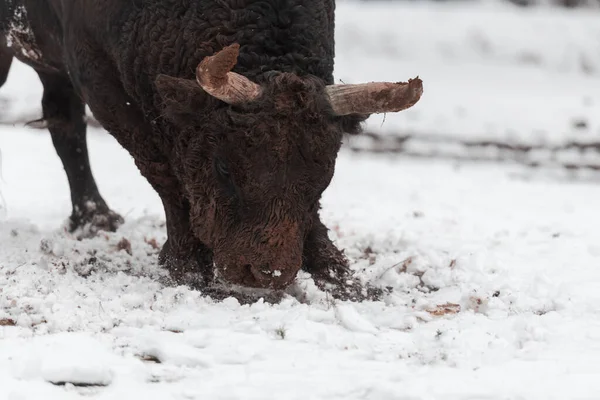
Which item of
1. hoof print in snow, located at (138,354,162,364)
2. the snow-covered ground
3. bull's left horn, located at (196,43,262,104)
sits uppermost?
bull's left horn, located at (196,43,262,104)

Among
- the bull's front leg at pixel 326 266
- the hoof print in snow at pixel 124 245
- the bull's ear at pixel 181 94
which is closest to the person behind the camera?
the bull's ear at pixel 181 94

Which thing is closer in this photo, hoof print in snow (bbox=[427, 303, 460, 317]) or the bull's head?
the bull's head

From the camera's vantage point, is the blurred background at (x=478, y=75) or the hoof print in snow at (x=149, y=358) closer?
the hoof print in snow at (x=149, y=358)

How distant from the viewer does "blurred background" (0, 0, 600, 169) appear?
Answer: 15.9 meters

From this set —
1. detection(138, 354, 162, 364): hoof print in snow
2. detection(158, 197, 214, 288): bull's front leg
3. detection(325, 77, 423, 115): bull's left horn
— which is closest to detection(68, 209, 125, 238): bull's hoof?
detection(158, 197, 214, 288): bull's front leg

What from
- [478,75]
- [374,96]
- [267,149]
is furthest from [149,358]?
[478,75]

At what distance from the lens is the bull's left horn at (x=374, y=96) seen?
473cm

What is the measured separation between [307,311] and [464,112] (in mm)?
14971

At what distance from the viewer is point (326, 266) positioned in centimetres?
588

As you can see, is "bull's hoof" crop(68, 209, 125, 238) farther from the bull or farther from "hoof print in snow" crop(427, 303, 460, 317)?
"hoof print in snow" crop(427, 303, 460, 317)

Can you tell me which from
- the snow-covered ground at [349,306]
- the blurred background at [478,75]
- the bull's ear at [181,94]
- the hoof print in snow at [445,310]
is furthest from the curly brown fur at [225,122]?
the blurred background at [478,75]

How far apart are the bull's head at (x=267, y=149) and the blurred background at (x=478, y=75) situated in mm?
9460

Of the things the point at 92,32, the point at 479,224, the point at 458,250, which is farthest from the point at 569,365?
the point at 479,224

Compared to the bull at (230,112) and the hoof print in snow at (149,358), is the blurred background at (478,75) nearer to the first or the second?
the bull at (230,112)
